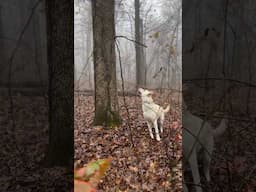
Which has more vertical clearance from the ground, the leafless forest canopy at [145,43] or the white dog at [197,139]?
the leafless forest canopy at [145,43]

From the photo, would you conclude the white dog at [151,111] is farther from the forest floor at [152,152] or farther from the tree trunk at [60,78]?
the tree trunk at [60,78]

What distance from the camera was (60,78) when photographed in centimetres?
116

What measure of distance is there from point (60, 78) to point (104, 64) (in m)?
0.24

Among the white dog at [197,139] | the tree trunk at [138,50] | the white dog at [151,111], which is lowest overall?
the white dog at [197,139]

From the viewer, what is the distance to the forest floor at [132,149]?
1225mm

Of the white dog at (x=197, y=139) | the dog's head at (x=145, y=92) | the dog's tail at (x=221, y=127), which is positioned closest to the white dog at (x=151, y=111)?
the dog's head at (x=145, y=92)

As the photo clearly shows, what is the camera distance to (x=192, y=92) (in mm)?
1163

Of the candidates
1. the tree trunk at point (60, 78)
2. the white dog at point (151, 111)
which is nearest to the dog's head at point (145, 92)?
the white dog at point (151, 111)

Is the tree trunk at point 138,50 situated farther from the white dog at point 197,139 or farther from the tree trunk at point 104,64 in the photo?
the white dog at point 197,139

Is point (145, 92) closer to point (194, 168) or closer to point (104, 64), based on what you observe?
point (104, 64)

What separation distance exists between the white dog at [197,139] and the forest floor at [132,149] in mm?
55

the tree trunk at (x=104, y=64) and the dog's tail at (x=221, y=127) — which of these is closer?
the dog's tail at (x=221, y=127)

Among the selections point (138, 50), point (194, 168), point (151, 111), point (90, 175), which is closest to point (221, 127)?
point (194, 168)

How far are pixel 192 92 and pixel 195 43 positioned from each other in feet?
0.76
